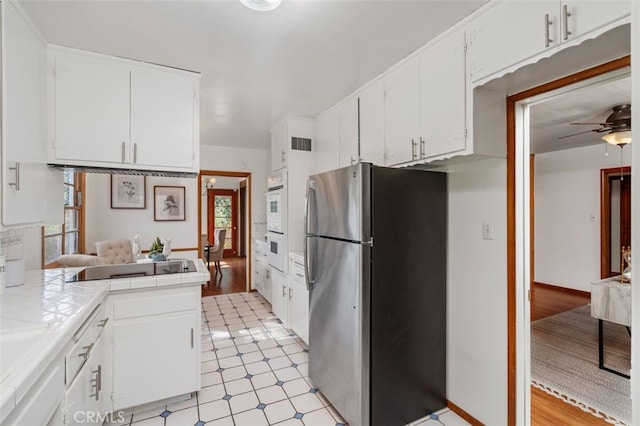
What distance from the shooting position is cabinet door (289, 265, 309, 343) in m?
3.00

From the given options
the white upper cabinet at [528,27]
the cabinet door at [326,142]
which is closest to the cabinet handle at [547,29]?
the white upper cabinet at [528,27]

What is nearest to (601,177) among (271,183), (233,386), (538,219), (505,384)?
(538,219)

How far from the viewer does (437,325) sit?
2.09 m

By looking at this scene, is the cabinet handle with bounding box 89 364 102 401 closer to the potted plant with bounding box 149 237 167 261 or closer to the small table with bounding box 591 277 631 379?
the potted plant with bounding box 149 237 167 261

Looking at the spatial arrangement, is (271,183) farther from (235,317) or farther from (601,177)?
(601,177)

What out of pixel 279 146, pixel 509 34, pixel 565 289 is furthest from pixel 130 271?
pixel 565 289

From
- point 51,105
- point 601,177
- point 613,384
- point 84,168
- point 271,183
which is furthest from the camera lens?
point 601,177

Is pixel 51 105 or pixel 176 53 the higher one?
pixel 176 53

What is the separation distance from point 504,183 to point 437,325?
105 cm

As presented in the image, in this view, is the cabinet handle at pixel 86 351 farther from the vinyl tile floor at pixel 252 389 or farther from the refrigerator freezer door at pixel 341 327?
the refrigerator freezer door at pixel 341 327

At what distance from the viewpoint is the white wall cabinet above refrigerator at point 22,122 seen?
4.65 ft

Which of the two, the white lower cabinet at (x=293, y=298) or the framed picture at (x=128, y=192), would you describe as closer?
the white lower cabinet at (x=293, y=298)

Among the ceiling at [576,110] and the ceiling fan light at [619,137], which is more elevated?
the ceiling at [576,110]

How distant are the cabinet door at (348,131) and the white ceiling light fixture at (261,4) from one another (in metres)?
1.26
